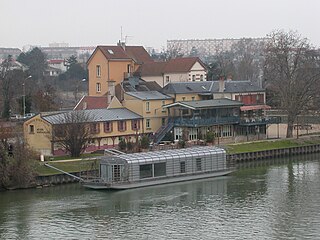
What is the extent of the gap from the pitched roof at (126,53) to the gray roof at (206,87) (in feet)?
23.1

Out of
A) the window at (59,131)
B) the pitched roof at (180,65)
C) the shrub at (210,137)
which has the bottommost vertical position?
the shrub at (210,137)

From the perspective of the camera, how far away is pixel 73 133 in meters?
49.1

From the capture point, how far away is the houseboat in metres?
42.0

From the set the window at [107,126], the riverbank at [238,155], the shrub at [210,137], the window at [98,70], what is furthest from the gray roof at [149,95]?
the riverbank at [238,155]

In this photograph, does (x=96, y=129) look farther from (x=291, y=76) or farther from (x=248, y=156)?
(x=291, y=76)

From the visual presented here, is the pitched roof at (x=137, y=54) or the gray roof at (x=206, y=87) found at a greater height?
the pitched roof at (x=137, y=54)

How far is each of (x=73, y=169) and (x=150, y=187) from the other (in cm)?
552

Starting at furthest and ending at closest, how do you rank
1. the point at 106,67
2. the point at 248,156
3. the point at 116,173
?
the point at 106,67 < the point at 248,156 < the point at 116,173

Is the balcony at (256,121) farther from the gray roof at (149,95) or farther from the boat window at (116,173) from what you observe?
the boat window at (116,173)

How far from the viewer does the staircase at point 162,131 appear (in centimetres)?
5713

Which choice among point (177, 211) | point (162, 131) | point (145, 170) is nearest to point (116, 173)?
point (145, 170)

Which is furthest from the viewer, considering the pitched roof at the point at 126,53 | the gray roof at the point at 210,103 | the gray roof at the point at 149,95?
the pitched roof at the point at 126,53

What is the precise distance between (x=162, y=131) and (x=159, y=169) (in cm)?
1452

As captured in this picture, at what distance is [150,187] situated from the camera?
139 feet
